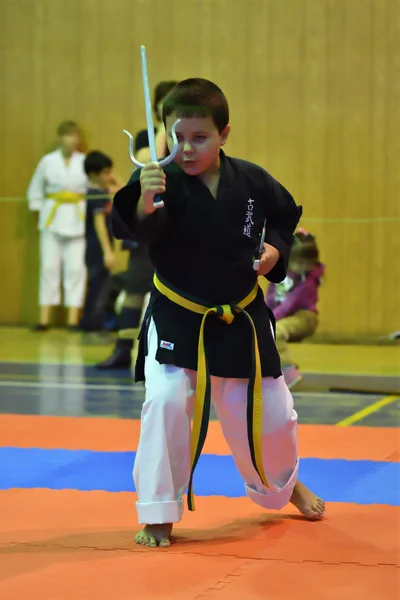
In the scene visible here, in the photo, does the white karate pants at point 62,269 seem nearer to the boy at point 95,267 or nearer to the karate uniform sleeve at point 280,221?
the boy at point 95,267

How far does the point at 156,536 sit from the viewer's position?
2.88 m

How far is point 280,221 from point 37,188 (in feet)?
23.4

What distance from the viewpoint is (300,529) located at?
3.06 meters

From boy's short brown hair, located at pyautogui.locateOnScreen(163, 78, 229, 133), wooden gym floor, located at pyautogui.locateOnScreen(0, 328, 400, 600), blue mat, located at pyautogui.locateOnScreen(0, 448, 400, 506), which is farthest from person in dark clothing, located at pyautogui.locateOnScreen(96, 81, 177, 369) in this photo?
boy's short brown hair, located at pyautogui.locateOnScreen(163, 78, 229, 133)

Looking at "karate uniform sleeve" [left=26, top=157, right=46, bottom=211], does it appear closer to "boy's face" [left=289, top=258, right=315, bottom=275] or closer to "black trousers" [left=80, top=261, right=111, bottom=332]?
"black trousers" [left=80, top=261, right=111, bottom=332]

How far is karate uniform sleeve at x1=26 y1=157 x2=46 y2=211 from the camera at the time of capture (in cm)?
995

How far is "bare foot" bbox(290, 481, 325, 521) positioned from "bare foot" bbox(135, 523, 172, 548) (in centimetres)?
A: 45

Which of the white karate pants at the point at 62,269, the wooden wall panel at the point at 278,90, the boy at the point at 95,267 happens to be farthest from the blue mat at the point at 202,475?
the white karate pants at the point at 62,269

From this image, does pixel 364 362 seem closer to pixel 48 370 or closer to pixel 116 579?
pixel 48 370

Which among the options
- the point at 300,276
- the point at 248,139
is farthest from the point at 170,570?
the point at 248,139

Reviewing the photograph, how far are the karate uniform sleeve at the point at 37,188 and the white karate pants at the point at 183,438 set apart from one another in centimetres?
714

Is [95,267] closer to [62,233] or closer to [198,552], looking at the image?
[62,233]

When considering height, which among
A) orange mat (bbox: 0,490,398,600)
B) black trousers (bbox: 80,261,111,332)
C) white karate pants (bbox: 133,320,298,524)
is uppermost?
white karate pants (bbox: 133,320,298,524)

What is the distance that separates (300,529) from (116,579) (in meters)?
0.69
